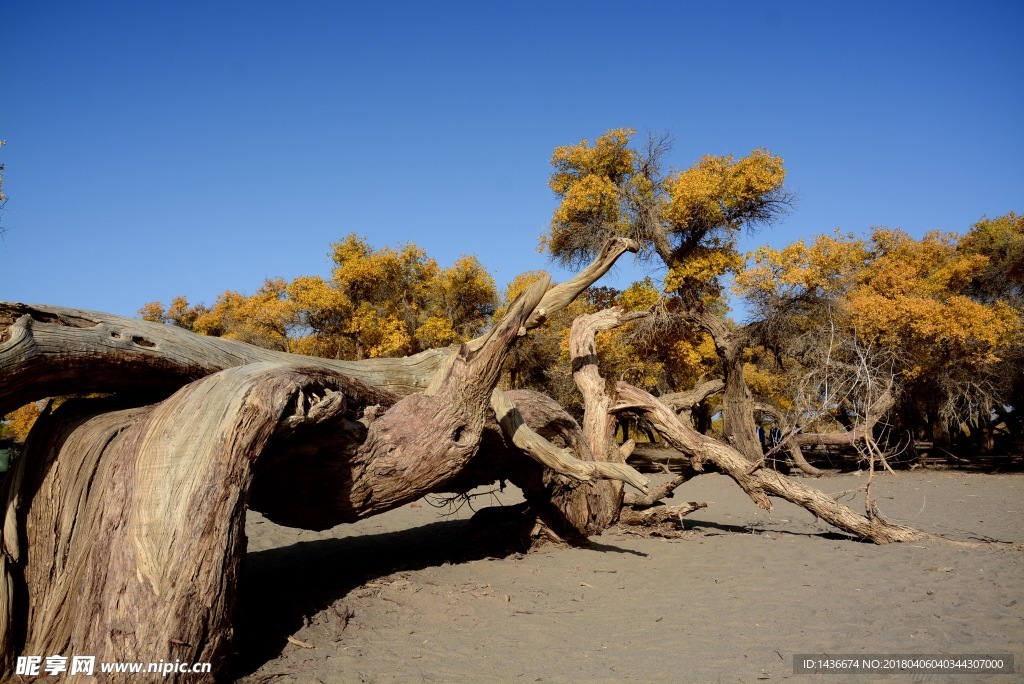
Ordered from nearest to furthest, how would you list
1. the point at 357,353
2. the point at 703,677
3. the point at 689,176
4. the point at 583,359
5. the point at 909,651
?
the point at 703,677
the point at 909,651
the point at 583,359
the point at 689,176
the point at 357,353

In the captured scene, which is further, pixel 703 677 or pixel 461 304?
pixel 461 304

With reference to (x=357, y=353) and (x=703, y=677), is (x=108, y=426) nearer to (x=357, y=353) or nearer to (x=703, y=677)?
(x=703, y=677)

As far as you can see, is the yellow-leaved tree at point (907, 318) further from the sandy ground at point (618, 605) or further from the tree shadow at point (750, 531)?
the sandy ground at point (618, 605)

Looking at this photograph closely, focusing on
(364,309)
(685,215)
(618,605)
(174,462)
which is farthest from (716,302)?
(174,462)

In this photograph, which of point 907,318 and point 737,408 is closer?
point 907,318

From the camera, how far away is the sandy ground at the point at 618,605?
14.2 ft

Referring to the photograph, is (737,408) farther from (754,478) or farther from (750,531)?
(754,478)

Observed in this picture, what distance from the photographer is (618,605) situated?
582 cm

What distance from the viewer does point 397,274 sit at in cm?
2159

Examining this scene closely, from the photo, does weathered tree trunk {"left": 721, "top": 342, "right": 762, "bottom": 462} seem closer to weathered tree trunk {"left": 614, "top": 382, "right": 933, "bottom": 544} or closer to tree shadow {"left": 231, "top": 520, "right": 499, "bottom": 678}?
weathered tree trunk {"left": 614, "top": 382, "right": 933, "bottom": 544}

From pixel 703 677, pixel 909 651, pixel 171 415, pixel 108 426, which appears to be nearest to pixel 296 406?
pixel 171 415

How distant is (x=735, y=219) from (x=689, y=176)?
1.74m

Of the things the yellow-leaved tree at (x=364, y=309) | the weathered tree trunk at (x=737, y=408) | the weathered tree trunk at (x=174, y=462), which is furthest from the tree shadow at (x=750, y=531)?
the yellow-leaved tree at (x=364, y=309)

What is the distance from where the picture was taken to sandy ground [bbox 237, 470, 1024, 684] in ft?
14.2
